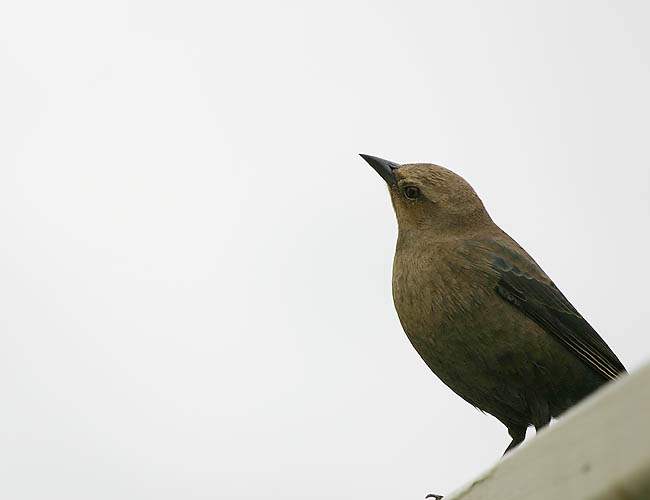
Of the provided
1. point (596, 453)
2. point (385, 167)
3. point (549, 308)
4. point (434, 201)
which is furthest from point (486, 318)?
point (596, 453)

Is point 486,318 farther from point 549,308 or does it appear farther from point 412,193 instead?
point 412,193

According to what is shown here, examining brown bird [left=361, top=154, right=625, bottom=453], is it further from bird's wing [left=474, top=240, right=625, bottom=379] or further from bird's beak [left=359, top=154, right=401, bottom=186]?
bird's beak [left=359, top=154, right=401, bottom=186]

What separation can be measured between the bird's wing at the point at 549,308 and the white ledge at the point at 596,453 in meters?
2.91

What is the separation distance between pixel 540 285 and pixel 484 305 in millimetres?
462

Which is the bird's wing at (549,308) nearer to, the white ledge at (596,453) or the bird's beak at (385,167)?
the bird's beak at (385,167)


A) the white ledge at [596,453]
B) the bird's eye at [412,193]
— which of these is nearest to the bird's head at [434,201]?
the bird's eye at [412,193]

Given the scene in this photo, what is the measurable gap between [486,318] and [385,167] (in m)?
1.14

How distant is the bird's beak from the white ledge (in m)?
3.40

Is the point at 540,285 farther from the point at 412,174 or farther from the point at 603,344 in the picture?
the point at 412,174

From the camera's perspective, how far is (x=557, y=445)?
1474mm

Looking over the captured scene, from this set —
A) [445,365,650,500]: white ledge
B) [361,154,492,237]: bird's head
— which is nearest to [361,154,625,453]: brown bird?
[361,154,492,237]: bird's head

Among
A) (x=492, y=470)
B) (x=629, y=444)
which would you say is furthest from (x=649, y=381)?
(x=492, y=470)

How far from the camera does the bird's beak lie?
495cm

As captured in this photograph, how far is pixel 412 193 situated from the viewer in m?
4.82
